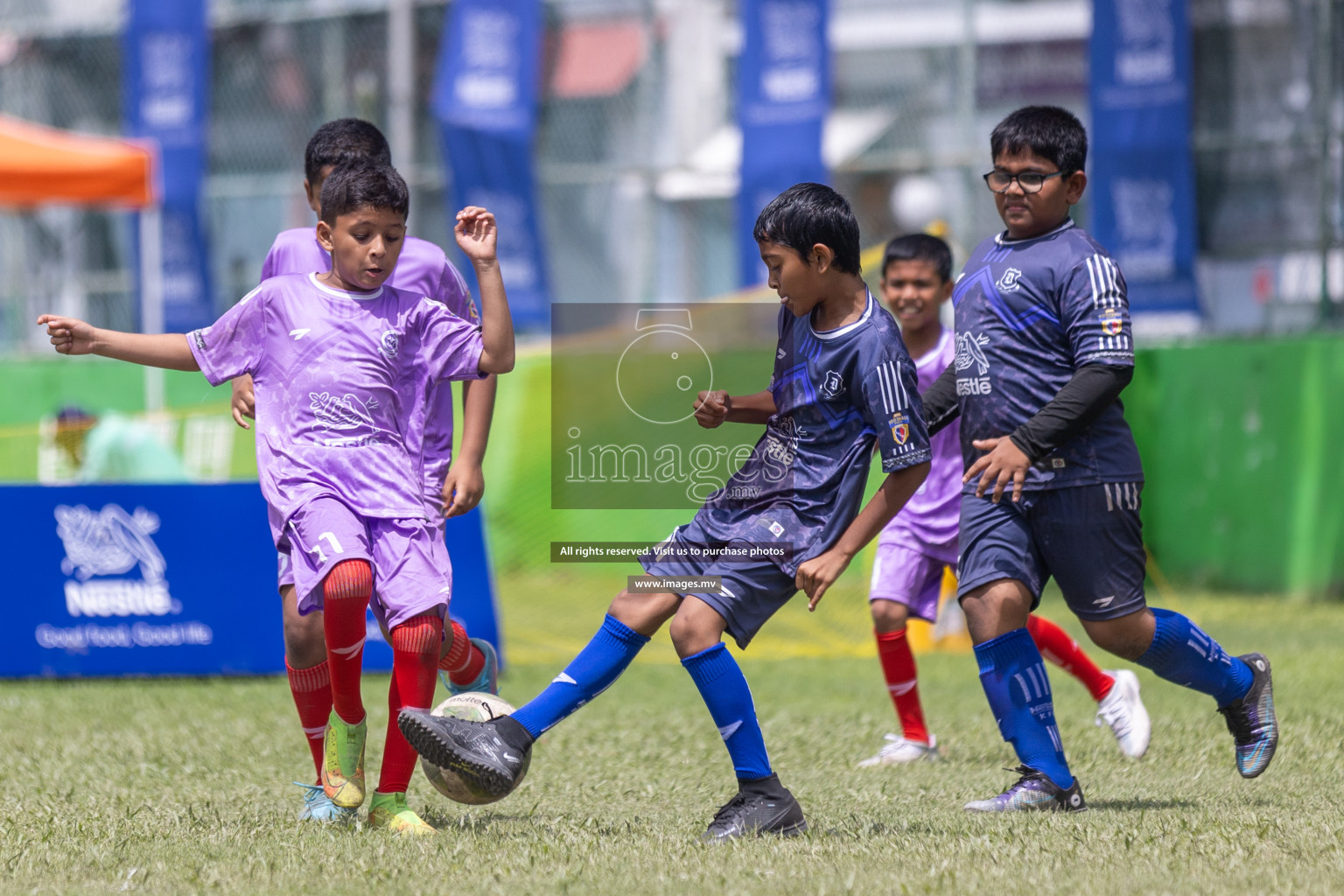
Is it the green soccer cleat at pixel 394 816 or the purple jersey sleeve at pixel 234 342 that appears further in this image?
the purple jersey sleeve at pixel 234 342

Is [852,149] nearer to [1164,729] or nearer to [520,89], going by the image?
[520,89]

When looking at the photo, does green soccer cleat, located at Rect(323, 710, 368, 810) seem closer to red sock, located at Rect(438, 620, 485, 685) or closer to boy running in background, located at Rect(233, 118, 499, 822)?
boy running in background, located at Rect(233, 118, 499, 822)

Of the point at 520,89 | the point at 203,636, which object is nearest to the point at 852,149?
the point at 520,89

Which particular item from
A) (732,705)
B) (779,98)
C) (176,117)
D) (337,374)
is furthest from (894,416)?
(176,117)

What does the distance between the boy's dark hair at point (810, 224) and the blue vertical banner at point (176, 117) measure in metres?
12.8

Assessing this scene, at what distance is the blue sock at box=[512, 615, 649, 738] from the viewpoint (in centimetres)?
416

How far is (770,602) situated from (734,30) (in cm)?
1315

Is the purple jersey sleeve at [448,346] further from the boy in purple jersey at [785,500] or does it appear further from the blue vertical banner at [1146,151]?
the blue vertical banner at [1146,151]

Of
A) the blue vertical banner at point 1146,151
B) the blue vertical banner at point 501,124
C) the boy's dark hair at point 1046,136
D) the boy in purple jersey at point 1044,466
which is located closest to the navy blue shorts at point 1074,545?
the boy in purple jersey at point 1044,466

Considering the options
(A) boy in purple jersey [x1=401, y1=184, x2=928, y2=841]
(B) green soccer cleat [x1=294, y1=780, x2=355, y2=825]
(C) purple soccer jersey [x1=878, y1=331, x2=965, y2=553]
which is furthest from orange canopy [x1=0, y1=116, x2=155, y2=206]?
(A) boy in purple jersey [x1=401, y1=184, x2=928, y2=841]

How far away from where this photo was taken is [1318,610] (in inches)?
420

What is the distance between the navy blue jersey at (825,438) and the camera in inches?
159

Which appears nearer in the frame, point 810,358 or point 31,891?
point 31,891

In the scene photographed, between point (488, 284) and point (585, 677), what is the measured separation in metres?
1.06
